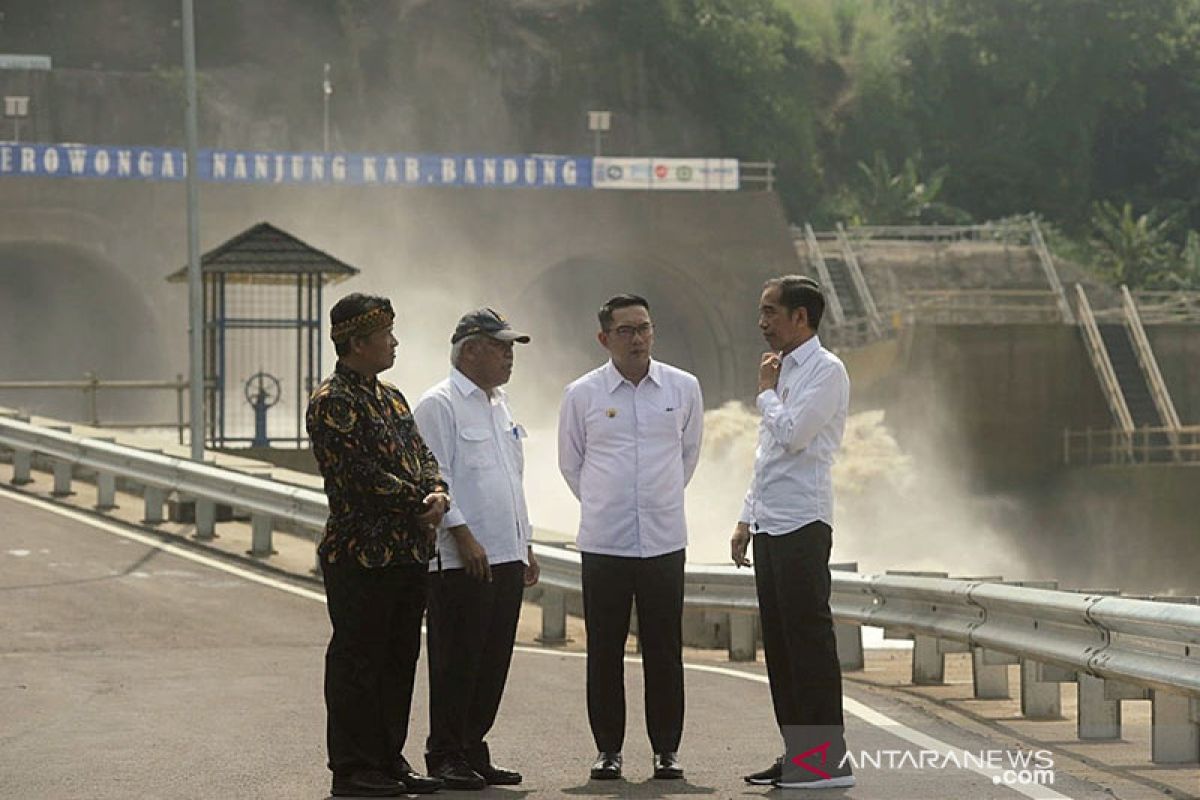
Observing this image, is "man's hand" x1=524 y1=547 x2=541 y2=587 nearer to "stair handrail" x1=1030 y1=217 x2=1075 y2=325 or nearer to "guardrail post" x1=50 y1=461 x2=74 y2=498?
"guardrail post" x1=50 y1=461 x2=74 y2=498

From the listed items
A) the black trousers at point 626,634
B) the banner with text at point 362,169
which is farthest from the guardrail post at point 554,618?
the banner with text at point 362,169

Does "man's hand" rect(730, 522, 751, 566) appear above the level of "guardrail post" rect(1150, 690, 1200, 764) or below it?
above

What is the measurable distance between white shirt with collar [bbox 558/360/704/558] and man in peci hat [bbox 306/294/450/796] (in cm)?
103

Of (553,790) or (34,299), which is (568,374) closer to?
(34,299)

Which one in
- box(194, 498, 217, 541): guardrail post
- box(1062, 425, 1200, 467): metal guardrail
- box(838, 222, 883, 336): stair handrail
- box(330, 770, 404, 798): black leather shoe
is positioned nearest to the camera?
box(330, 770, 404, 798): black leather shoe

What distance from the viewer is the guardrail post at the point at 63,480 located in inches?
1054

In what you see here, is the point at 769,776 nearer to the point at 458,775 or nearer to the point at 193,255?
the point at 458,775

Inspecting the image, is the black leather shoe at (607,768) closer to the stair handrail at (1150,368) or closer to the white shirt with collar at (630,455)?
the white shirt with collar at (630,455)

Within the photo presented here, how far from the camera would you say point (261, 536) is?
21875 millimetres

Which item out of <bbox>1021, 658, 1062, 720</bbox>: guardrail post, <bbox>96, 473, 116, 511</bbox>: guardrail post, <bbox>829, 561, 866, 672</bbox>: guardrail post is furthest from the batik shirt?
<bbox>96, 473, 116, 511</bbox>: guardrail post

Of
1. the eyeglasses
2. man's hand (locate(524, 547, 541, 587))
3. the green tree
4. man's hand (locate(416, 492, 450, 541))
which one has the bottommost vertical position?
man's hand (locate(524, 547, 541, 587))

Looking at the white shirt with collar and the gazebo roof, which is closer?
the white shirt with collar

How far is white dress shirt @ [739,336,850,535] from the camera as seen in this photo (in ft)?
33.1

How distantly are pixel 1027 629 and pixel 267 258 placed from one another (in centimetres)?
2296
